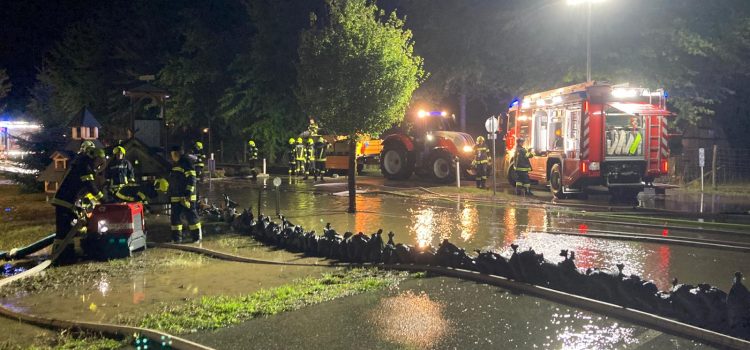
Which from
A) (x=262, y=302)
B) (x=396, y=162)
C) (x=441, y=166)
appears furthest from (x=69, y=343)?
(x=396, y=162)

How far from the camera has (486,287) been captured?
6.95m

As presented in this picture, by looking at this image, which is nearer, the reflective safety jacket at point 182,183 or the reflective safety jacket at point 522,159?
the reflective safety jacket at point 182,183

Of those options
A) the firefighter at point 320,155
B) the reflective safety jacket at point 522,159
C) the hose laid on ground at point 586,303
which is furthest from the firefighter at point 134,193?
the firefighter at point 320,155

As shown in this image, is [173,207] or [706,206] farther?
[706,206]

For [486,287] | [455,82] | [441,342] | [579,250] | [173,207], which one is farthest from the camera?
[455,82]

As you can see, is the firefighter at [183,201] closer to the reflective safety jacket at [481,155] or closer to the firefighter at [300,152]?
the reflective safety jacket at [481,155]

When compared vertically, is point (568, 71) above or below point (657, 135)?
above

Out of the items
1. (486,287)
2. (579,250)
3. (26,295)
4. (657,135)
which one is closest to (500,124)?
(657,135)

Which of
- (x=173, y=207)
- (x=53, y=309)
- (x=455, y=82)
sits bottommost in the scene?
(x=53, y=309)

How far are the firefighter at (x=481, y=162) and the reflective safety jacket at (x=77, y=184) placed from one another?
13.0m

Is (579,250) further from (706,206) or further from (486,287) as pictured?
(706,206)

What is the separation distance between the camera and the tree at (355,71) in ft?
43.8

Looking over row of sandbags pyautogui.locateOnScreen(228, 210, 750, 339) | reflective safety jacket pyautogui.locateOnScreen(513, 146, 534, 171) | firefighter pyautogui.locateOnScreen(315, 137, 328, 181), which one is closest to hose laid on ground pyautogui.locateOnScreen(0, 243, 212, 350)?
row of sandbags pyautogui.locateOnScreen(228, 210, 750, 339)

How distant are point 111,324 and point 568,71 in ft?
67.2
